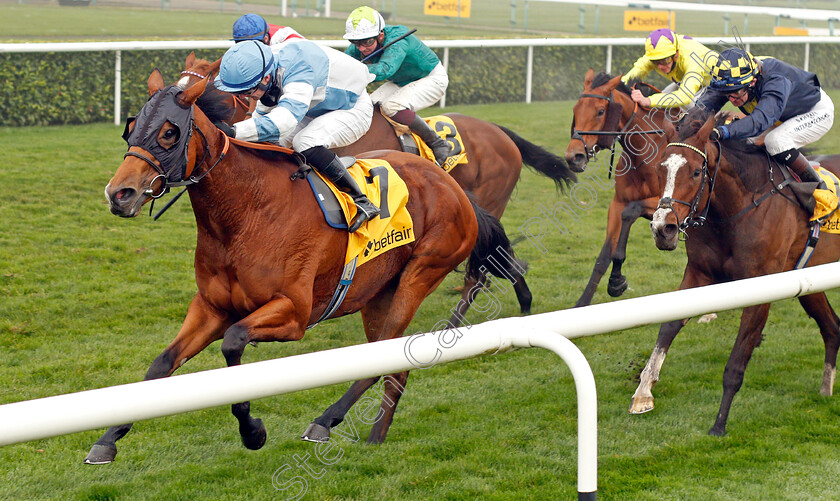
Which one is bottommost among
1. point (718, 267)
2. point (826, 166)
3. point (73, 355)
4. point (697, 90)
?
point (73, 355)

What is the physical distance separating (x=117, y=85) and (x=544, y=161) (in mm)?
5095

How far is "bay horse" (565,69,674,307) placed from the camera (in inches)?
215

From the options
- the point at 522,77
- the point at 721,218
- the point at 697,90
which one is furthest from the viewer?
the point at 522,77

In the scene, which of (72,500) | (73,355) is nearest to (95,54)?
(73,355)

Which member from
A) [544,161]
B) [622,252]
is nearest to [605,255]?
[622,252]

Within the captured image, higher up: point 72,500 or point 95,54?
point 95,54

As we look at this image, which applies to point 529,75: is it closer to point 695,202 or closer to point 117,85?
point 117,85

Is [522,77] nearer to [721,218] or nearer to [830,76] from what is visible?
[830,76]

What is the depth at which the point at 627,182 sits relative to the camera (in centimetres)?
565

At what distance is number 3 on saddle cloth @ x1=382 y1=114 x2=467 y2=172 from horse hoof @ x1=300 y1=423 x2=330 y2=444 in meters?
2.26

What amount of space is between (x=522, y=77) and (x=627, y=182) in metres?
7.26

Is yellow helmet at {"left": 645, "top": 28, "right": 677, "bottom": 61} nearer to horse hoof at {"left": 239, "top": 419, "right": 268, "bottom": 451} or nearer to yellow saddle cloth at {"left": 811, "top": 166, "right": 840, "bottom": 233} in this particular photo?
yellow saddle cloth at {"left": 811, "top": 166, "right": 840, "bottom": 233}

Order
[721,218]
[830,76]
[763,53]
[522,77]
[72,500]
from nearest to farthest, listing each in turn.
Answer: [72,500] < [721,218] < [522,77] < [763,53] < [830,76]

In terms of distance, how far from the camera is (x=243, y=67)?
10.7 feet
